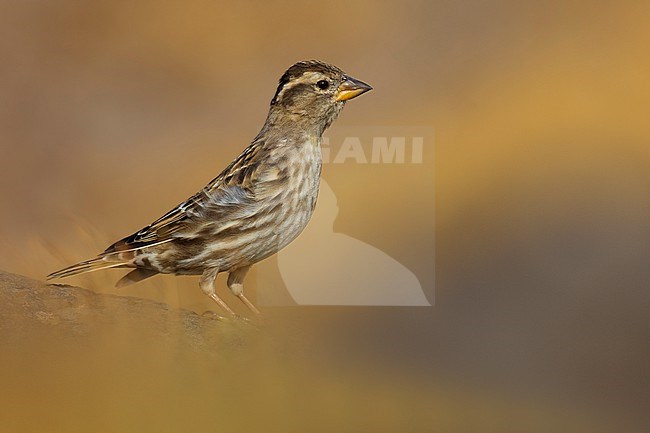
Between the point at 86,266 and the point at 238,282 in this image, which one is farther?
the point at 238,282

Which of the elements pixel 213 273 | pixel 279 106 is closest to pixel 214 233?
pixel 213 273

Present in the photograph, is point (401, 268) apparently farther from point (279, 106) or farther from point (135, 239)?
point (135, 239)

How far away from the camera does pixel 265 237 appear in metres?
3.35

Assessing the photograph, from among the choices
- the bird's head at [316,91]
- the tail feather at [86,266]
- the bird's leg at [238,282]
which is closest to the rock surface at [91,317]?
the tail feather at [86,266]

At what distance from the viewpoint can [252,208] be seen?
3393 millimetres

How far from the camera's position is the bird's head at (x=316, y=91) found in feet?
11.5

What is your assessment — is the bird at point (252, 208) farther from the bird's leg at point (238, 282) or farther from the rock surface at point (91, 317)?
the rock surface at point (91, 317)

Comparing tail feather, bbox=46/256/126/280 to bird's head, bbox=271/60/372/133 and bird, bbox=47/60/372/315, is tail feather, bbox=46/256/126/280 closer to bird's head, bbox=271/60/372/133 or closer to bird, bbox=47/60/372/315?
bird, bbox=47/60/372/315

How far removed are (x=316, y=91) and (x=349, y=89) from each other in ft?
0.44

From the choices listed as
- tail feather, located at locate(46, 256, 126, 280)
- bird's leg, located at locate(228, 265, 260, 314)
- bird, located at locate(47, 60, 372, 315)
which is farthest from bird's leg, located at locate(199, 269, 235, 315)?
tail feather, located at locate(46, 256, 126, 280)

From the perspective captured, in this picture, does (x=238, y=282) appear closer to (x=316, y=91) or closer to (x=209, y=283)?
(x=209, y=283)

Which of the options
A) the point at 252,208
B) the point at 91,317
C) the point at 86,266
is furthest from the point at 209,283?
the point at 91,317

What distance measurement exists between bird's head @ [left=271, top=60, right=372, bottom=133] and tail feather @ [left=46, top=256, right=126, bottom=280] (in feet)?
3.01

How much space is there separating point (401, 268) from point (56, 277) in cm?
135
